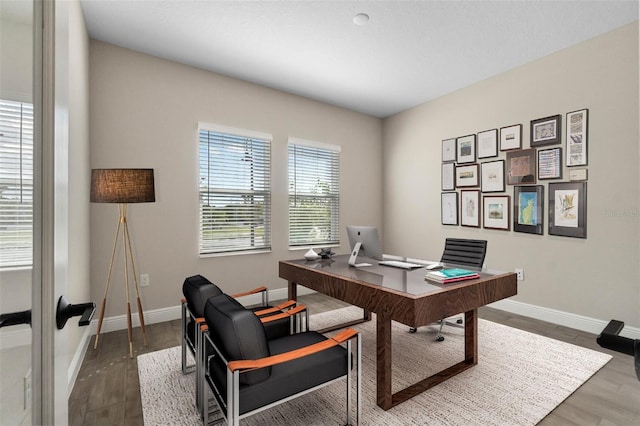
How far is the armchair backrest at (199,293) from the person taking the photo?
185 cm

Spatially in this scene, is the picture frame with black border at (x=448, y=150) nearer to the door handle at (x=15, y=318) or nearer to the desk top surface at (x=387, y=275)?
the desk top surface at (x=387, y=275)

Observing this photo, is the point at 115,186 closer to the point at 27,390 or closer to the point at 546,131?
the point at 27,390

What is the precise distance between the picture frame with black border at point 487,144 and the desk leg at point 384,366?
3016 millimetres

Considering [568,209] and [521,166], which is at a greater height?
[521,166]

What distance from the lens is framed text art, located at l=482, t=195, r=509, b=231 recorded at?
3838mm

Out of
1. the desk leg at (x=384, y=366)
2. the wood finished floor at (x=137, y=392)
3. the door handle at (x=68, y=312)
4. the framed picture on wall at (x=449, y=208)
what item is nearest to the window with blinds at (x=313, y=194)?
the framed picture on wall at (x=449, y=208)

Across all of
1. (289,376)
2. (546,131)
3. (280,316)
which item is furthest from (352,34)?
(289,376)

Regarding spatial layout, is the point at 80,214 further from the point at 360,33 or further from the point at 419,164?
the point at 419,164

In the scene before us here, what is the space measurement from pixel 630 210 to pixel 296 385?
3.39m

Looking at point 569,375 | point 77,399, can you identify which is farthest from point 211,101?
point 569,375

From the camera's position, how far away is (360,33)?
3031 mm

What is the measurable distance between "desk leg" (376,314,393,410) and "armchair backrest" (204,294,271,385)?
78 cm

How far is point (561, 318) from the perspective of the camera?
11.1 ft

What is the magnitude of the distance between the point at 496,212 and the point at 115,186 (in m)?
4.09
